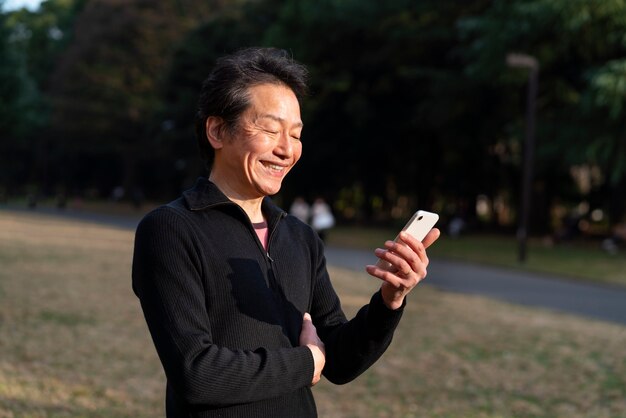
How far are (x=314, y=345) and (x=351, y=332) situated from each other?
0.17 meters

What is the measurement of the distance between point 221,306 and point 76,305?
9.34 m

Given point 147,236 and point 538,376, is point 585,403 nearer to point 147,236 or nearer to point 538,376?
point 538,376

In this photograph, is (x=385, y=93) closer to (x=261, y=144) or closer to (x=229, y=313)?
(x=261, y=144)

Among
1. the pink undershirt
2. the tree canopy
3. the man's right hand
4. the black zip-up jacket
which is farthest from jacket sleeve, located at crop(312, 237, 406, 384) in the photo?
the tree canopy

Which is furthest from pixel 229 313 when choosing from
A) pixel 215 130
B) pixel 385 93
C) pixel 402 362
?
pixel 385 93

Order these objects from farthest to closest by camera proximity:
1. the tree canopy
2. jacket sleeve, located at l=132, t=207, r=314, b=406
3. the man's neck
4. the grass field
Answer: the tree canopy
the grass field
the man's neck
jacket sleeve, located at l=132, t=207, r=314, b=406

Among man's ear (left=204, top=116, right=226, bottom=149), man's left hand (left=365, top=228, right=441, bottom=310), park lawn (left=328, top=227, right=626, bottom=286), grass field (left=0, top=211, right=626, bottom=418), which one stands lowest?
park lawn (left=328, top=227, right=626, bottom=286)

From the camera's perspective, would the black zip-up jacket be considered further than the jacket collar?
No

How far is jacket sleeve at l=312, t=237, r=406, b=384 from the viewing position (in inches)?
94.0

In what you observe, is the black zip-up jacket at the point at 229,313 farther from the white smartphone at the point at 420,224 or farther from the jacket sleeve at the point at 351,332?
the white smartphone at the point at 420,224

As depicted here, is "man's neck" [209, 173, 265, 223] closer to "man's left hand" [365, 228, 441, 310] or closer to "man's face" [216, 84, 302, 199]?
"man's face" [216, 84, 302, 199]

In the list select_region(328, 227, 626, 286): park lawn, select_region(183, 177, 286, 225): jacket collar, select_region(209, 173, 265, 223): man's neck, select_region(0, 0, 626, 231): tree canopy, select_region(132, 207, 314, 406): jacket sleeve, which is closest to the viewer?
select_region(132, 207, 314, 406): jacket sleeve

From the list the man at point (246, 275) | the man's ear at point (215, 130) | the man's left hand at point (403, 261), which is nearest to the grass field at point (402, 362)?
the man at point (246, 275)

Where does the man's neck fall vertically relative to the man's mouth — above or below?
below
